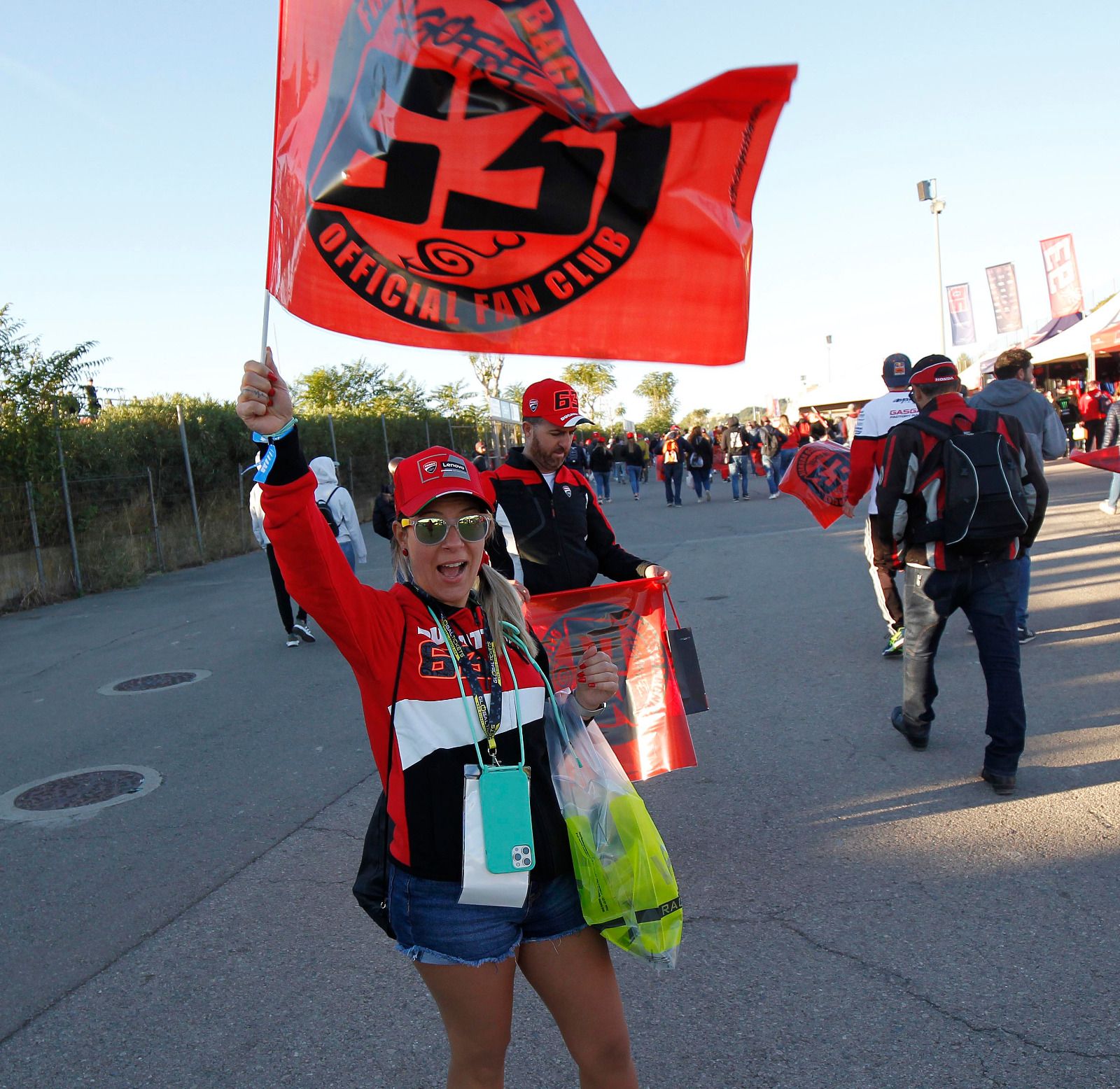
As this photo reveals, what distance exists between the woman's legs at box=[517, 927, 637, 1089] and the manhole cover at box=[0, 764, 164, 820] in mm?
4181

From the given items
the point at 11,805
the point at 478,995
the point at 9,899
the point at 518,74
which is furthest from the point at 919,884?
the point at 11,805

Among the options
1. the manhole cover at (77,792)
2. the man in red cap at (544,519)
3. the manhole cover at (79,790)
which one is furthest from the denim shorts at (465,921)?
the manhole cover at (79,790)

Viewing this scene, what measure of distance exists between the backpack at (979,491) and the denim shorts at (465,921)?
3.35 metres

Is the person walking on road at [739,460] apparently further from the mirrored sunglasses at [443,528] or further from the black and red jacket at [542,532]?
the mirrored sunglasses at [443,528]

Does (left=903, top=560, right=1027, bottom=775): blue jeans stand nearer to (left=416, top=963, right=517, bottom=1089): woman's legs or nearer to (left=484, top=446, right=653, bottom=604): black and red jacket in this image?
(left=484, top=446, right=653, bottom=604): black and red jacket

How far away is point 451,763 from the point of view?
7.34 feet

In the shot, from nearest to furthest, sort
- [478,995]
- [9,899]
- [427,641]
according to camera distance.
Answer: [478,995]
[427,641]
[9,899]

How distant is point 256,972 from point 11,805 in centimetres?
283

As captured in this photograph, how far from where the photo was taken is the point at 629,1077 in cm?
228

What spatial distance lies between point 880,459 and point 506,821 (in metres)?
5.50

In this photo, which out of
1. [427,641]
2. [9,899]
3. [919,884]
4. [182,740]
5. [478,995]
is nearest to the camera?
[478,995]

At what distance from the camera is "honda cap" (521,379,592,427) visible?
459 centimetres

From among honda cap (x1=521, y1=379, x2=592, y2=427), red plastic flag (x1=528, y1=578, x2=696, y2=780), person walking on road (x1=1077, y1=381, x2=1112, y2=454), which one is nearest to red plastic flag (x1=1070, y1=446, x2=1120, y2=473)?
red plastic flag (x1=528, y1=578, x2=696, y2=780)

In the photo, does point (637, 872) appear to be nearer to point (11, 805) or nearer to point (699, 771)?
point (699, 771)
